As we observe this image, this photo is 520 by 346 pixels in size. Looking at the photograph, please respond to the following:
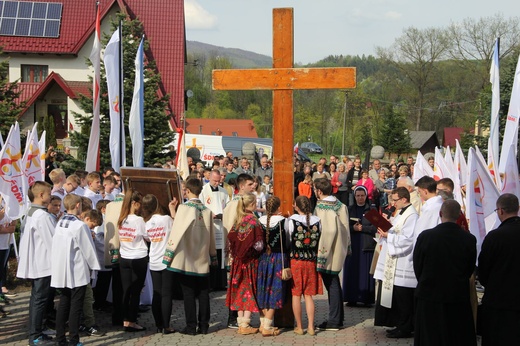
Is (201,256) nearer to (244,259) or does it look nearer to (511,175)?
(244,259)

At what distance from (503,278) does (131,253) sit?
4390 millimetres

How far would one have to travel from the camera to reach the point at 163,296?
9.76 metres

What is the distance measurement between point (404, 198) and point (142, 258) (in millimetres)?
3211

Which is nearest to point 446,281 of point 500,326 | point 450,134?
point 500,326

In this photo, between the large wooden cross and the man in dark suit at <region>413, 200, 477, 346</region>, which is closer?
the man in dark suit at <region>413, 200, 477, 346</region>

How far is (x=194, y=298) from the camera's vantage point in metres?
9.87

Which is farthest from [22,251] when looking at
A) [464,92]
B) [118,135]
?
[464,92]

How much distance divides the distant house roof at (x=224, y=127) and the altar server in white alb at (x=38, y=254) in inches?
2245

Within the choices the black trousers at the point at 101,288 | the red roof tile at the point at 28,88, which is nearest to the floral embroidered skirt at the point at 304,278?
the black trousers at the point at 101,288

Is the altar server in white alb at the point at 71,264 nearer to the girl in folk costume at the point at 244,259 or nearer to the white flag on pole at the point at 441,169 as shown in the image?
the girl in folk costume at the point at 244,259

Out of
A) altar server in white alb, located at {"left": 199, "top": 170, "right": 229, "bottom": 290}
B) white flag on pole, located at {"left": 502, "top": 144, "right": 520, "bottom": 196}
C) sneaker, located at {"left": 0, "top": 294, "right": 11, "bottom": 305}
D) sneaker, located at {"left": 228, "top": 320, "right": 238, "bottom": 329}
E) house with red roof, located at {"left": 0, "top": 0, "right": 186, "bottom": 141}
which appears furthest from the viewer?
house with red roof, located at {"left": 0, "top": 0, "right": 186, "bottom": 141}

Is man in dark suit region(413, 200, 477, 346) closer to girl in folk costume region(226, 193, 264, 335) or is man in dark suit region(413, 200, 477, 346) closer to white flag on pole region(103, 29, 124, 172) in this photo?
girl in folk costume region(226, 193, 264, 335)

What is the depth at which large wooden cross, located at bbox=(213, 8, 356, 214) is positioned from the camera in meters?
9.95

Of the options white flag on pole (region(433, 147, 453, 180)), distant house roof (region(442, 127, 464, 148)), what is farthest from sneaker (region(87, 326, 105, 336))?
distant house roof (region(442, 127, 464, 148))
